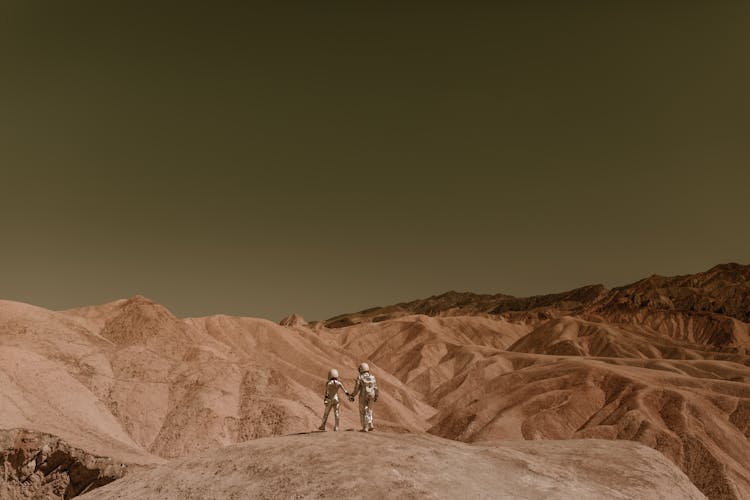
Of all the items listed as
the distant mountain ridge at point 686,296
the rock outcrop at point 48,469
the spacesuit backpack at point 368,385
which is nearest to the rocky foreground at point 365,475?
the spacesuit backpack at point 368,385

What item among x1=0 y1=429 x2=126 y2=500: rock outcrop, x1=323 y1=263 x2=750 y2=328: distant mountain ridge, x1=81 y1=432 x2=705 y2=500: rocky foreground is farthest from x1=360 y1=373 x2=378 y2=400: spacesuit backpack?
x1=323 y1=263 x2=750 y2=328: distant mountain ridge

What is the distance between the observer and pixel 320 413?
48.9 meters

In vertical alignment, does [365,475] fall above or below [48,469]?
above

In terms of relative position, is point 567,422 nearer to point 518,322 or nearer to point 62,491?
point 62,491

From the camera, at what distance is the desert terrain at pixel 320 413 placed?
17062 mm

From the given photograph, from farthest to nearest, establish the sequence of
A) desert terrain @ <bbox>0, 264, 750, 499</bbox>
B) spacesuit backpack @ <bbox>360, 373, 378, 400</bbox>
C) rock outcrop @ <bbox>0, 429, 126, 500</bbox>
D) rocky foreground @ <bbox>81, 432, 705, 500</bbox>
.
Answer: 1. rock outcrop @ <bbox>0, 429, 126, 500</bbox>
2. spacesuit backpack @ <bbox>360, 373, 378, 400</bbox>
3. desert terrain @ <bbox>0, 264, 750, 499</bbox>
4. rocky foreground @ <bbox>81, 432, 705, 500</bbox>

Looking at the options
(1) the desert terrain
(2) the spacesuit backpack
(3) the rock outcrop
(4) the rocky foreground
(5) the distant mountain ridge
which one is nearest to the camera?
(4) the rocky foreground

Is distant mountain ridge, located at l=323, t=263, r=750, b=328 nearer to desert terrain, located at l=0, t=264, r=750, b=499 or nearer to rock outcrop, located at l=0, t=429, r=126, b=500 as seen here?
desert terrain, located at l=0, t=264, r=750, b=499

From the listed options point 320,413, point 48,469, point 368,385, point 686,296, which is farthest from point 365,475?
point 686,296

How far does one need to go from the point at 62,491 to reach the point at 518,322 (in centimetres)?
14987

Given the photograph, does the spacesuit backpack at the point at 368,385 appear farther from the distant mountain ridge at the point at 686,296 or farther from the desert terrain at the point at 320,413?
the distant mountain ridge at the point at 686,296

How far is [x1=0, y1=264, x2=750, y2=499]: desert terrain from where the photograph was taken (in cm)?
1706

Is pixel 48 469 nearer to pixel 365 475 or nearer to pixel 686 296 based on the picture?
pixel 365 475

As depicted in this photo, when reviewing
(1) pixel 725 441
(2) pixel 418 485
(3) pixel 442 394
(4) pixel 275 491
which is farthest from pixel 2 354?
(3) pixel 442 394
